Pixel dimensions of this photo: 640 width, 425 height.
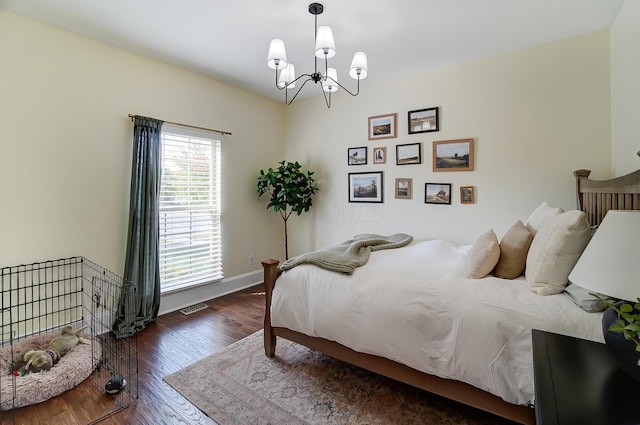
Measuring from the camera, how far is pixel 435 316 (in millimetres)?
1671

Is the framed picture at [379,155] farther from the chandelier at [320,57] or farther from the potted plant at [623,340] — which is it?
the potted plant at [623,340]

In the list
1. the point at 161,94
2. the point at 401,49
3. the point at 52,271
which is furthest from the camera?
the point at 161,94

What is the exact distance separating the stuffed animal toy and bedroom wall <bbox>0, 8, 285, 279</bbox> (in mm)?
671

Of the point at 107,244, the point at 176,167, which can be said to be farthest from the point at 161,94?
the point at 107,244

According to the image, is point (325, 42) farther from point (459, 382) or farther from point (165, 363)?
point (165, 363)

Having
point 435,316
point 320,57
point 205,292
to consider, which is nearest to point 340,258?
point 435,316

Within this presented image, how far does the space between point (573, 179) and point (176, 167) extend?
12.6 ft

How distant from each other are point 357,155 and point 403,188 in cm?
75

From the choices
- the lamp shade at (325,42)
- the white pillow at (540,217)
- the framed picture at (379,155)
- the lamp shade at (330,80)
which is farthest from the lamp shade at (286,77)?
the white pillow at (540,217)

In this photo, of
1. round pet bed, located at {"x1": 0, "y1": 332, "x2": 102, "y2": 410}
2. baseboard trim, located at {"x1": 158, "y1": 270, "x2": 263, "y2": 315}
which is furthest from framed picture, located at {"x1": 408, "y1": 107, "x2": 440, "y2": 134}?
round pet bed, located at {"x1": 0, "y1": 332, "x2": 102, "y2": 410}

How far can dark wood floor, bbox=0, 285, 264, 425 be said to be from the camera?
1757mm

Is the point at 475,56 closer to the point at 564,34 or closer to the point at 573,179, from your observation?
the point at 564,34

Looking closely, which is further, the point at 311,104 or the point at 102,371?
the point at 311,104

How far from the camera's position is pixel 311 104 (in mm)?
4340
